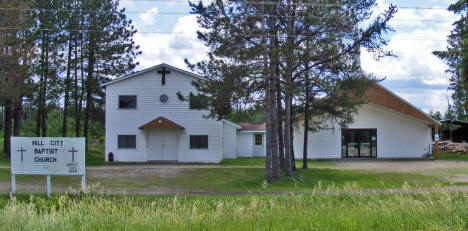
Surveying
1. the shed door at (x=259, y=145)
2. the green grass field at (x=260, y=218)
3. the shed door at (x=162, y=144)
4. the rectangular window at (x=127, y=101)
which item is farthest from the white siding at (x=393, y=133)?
the green grass field at (x=260, y=218)

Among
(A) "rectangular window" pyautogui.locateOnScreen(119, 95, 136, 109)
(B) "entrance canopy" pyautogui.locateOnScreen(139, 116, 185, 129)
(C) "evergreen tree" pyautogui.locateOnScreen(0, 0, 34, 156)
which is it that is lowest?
(B) "entrance canopy" pyautogui.locateOnScreen(139, 116, 185, 129)

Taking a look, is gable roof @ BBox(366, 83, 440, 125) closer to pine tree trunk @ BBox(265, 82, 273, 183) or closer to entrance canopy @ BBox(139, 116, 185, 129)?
entrance canopy @ BBox(139, 116, 185, 129)

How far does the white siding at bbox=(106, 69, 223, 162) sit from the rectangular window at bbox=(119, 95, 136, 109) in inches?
8.9

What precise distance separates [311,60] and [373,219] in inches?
472

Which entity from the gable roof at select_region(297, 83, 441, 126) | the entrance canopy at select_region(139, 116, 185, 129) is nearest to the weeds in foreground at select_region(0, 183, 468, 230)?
the entrance canopy at select_region(139, 116, 185, 129)

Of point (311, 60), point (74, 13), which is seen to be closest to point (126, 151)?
point (74, 13)

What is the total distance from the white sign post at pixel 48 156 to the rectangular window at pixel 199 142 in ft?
56.7

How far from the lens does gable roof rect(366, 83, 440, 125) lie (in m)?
34.9

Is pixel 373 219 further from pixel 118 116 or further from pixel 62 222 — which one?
pixel 118 116

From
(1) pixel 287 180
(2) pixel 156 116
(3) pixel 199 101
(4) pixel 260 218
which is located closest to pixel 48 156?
(4) pixel 260 218

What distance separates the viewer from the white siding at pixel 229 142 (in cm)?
3616

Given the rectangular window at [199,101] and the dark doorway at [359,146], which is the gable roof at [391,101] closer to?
the dark doorway at [359,146]

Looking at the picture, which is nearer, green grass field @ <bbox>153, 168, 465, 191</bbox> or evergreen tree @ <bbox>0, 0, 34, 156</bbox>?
green grass field @ <bbox>153, 168, 465, 191</bbox>

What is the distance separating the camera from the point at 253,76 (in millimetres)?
18391
